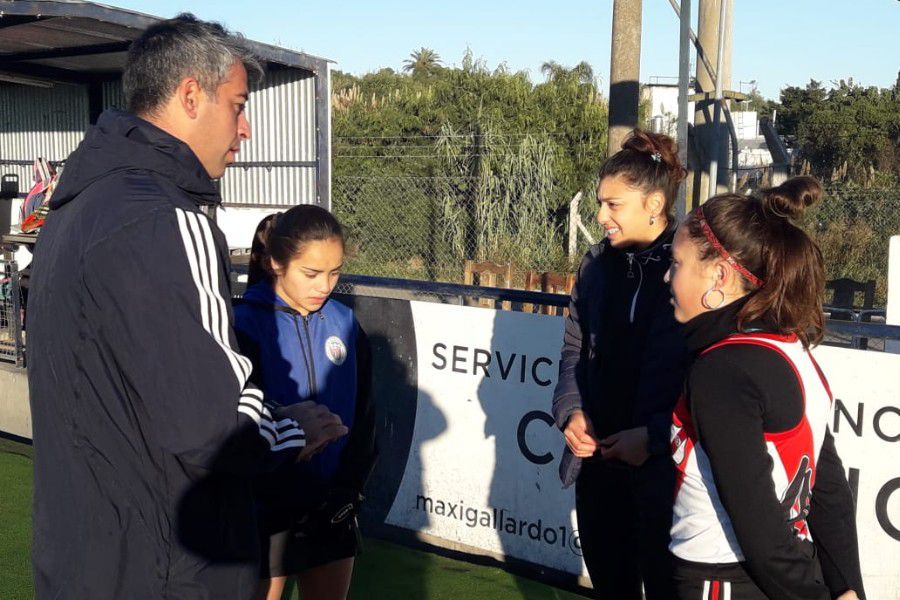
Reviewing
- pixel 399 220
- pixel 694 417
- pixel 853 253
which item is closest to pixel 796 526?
pixel 694 417

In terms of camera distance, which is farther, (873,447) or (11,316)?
(11,316)

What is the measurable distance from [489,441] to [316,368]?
7.15ft

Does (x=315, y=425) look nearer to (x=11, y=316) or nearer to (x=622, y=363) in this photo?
(x=622, y=363)

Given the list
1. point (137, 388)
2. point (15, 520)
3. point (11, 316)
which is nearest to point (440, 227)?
point (11, 316)

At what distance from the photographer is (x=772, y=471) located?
2115mm

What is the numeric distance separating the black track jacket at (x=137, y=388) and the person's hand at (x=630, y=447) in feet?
4.45

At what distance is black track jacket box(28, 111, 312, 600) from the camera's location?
1912 millimetres

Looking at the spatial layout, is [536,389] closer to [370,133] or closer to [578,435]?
[578,435]

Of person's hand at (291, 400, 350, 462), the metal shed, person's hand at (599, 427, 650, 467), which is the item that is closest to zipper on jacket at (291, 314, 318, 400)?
person's hand at (291, 400, 350, 462)

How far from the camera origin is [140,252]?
1.91 metres

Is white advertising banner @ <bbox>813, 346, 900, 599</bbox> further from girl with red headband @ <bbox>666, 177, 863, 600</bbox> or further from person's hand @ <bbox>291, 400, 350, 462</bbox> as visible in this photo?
person's hand @ <bbox>291, 400, 350, 462</bbox>

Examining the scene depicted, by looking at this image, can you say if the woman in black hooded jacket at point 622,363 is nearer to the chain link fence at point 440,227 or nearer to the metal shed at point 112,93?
the metal shed at point 112,93

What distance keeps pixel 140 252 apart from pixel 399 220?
48.7 ft

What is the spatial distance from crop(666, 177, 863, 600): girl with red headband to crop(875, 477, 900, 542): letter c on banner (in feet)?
5.59
